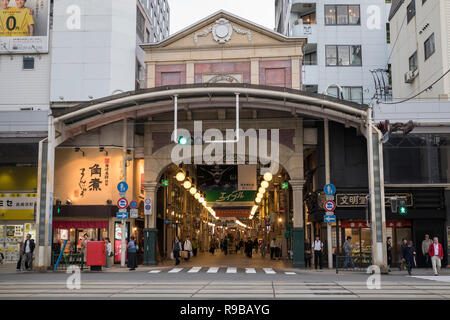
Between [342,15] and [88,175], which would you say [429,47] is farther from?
[88,175]

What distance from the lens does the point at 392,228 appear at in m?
31.6

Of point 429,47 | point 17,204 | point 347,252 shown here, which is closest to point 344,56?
point 429,47

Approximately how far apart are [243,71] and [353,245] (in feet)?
38.5

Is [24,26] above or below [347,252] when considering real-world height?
above

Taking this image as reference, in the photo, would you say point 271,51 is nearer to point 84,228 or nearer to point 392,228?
point 392,228

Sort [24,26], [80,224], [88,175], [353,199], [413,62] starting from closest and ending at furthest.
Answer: [353,199]
[88,175]
[80,224]
[24,26]
[413,62]

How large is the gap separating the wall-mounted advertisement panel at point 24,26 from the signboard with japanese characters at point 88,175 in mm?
8096

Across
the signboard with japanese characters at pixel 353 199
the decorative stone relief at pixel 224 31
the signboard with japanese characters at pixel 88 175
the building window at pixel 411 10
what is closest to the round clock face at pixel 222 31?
the decorative stone relief at pixel 224 31

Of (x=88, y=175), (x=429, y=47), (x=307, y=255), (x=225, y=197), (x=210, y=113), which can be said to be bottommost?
(x=307, y=255)

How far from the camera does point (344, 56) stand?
50.5 metres

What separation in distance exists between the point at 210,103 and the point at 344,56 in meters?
23.4

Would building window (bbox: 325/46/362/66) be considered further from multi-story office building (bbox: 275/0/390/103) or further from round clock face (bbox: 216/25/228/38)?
round clock face (bbox: 216/25/228/38)

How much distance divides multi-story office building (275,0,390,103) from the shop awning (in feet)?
77.2

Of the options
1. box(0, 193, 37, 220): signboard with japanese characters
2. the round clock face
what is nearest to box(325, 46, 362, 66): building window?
the round clock face
